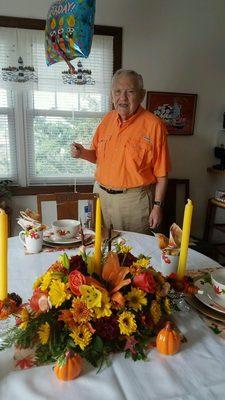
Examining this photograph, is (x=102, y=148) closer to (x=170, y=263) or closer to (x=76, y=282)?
(x=170, y=263)

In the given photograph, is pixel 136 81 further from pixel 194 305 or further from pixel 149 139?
pixel 194 305

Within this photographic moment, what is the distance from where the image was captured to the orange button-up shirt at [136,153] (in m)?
1.96

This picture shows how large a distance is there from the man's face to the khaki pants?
0.51m

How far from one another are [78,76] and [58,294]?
2299 mm

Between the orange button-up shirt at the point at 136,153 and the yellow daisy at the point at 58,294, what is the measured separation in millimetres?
1311

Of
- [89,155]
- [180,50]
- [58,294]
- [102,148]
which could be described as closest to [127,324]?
[58,294]

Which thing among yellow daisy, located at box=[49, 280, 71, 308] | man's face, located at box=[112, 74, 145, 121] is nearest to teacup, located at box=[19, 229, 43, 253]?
yellow daisy, located at box=[49, 280, 71, 308]

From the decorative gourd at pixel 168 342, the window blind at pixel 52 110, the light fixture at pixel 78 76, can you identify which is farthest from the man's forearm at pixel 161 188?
the decorative gourd at pixel 168 342

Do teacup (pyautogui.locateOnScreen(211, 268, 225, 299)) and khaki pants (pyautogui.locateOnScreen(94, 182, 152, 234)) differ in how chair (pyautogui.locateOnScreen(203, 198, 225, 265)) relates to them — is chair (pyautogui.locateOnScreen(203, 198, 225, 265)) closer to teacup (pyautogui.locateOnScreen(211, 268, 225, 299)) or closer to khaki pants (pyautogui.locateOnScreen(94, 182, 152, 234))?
khaki pants (pyautogui.locateOnScreen(94, 182, 152, 234))

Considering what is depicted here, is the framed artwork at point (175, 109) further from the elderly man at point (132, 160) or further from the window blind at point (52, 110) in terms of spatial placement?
the elderly man at point (132, 160)

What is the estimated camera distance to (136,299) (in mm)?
755

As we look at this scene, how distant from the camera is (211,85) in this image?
292 cm

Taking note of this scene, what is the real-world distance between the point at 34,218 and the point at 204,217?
2.23 metres

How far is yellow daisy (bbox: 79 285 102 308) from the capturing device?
2.33ft
